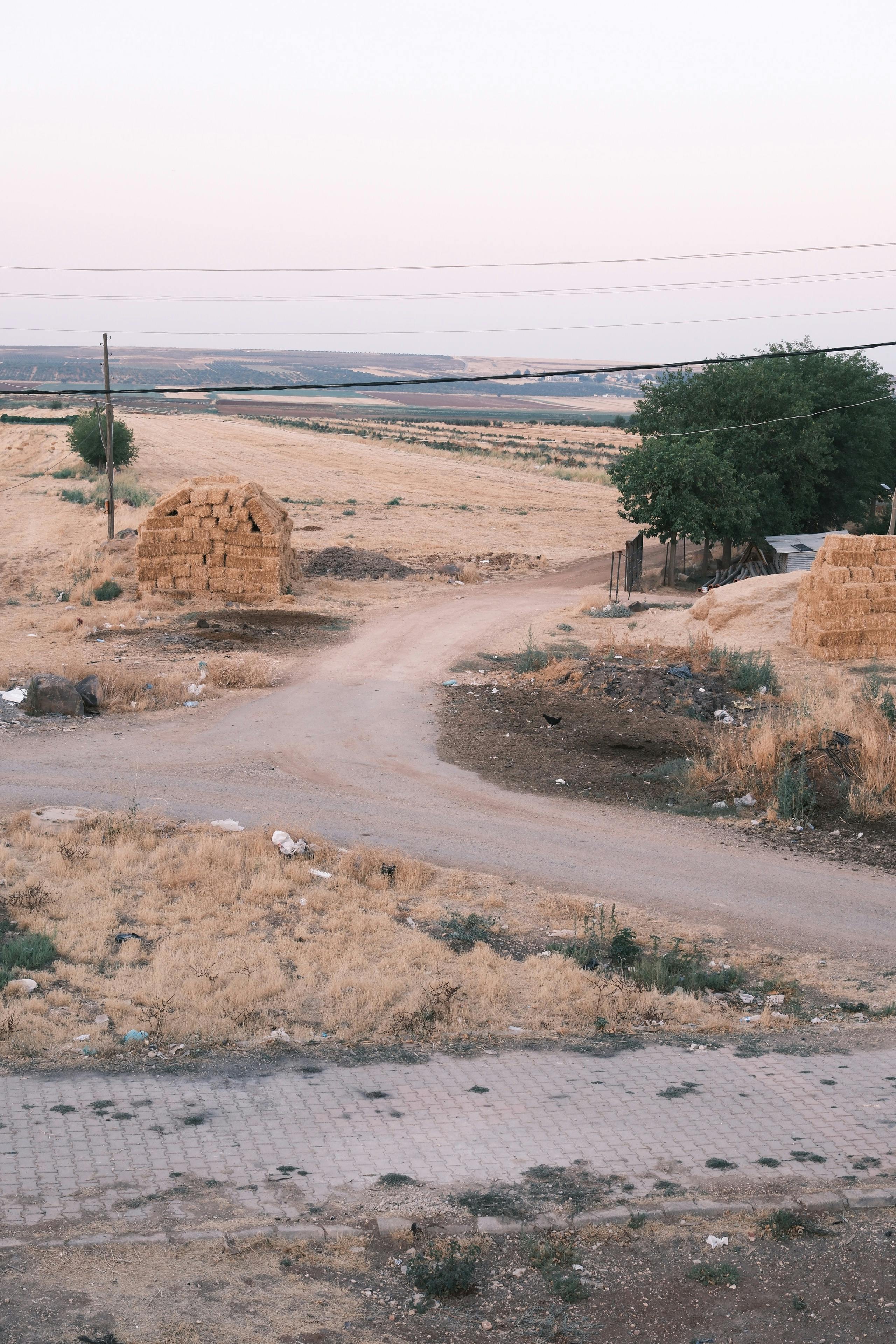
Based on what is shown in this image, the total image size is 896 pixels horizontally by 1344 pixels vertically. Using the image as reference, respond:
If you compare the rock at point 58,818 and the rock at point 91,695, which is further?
the rock at point 91,695

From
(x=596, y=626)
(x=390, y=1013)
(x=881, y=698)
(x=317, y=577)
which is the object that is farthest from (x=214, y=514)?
(x=390, y=1013)

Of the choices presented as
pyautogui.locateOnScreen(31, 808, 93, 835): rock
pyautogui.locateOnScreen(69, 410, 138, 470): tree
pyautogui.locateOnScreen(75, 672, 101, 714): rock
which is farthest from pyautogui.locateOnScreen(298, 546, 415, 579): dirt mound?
pyautogui.locateOnScreen(69, 410, 138, 470): tree

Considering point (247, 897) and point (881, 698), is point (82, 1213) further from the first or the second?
point (881, 698)

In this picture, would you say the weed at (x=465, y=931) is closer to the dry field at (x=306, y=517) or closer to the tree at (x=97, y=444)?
the dry field at (x=306, y=517)

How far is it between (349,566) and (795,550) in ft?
41.9

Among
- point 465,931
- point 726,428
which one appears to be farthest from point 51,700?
point 726,428

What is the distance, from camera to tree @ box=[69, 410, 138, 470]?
48.5 m

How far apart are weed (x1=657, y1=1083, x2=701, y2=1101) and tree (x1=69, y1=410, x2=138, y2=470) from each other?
145 ft

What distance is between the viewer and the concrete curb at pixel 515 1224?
623cm

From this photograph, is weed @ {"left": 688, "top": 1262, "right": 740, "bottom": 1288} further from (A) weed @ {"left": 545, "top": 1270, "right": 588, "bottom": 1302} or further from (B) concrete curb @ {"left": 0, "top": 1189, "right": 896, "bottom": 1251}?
(A) weed @ {"left": 545, "top": 1270, "right": 588, "bottom": 1302}

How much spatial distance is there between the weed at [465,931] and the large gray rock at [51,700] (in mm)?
9131

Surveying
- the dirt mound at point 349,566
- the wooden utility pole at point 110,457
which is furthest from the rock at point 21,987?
the wooden utility pole at point 110,457

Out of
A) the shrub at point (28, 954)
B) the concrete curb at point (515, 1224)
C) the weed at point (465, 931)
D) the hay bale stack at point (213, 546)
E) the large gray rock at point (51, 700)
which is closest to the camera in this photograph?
the concrete curb at point (515, 1224)

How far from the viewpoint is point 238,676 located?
67.5ft
